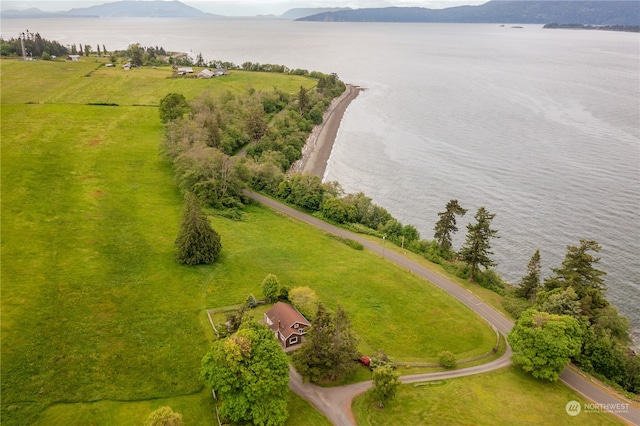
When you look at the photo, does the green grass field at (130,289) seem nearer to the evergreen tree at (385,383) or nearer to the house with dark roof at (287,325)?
the evergreen tree at (385,383)

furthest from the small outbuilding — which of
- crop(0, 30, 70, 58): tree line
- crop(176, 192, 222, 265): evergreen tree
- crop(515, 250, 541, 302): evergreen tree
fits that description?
crop(515, 250, 541, 302): evergreen tree

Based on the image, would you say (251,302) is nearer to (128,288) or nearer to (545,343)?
(128,288)

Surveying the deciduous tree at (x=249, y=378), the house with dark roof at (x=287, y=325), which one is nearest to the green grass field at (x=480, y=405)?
the deciduous tree at (x=249, y=378)

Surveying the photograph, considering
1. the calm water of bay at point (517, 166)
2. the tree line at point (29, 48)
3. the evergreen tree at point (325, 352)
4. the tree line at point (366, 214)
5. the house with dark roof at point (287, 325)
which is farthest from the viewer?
the tree line at point (29, 48)

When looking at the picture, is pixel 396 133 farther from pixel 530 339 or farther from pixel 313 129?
pixel 530 339

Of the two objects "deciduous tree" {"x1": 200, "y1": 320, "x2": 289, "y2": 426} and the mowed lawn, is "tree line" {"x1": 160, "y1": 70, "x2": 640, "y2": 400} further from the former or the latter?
"deciduous tree" {"x1": 200, "y1": 320, "x2": 289, "y2": 426}

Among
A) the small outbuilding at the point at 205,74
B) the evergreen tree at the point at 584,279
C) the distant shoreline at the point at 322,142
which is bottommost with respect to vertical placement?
the evergreen tree at the point at 584,279

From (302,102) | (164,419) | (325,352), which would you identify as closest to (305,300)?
(325,352)
